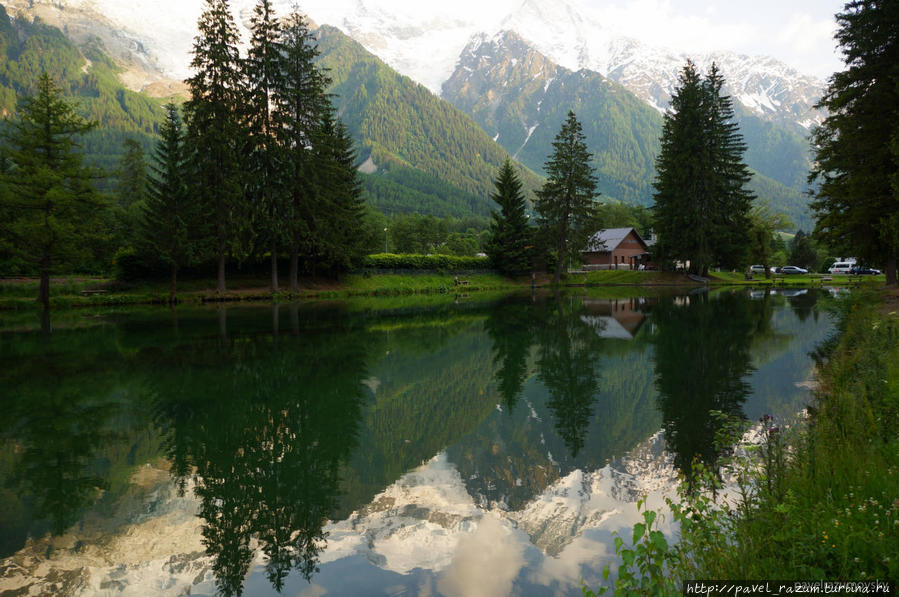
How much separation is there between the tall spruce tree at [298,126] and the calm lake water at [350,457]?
28464 millimetres

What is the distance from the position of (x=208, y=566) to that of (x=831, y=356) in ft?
55.2

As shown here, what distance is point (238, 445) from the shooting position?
8.86m

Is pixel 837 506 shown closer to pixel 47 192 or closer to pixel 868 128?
pixel 868 128

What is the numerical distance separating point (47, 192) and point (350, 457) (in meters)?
38.6

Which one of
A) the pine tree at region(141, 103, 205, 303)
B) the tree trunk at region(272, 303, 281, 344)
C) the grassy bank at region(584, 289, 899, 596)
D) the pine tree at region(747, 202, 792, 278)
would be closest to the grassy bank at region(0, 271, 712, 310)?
the pine tree at region(141, 103, 205, 303)

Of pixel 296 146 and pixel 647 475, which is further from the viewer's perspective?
pixel 296 146

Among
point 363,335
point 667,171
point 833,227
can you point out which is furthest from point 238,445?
point 667,171

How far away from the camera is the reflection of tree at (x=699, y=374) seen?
8.86 m

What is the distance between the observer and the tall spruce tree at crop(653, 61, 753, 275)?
6347 cm

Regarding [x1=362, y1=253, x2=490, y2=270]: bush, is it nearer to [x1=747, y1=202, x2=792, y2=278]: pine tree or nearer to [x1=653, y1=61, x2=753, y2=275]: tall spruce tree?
[x1=653, y1=61, x2=753, y2=275]: tall spruce tree

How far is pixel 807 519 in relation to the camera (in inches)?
169

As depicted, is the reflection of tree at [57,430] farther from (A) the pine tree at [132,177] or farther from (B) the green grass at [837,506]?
(A) the pine tree at [132,177]

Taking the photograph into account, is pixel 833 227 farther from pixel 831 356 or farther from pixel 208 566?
pixel 208 566

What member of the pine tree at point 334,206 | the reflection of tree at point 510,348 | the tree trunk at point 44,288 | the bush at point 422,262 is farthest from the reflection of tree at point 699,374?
the tree trunk at point 44,288
